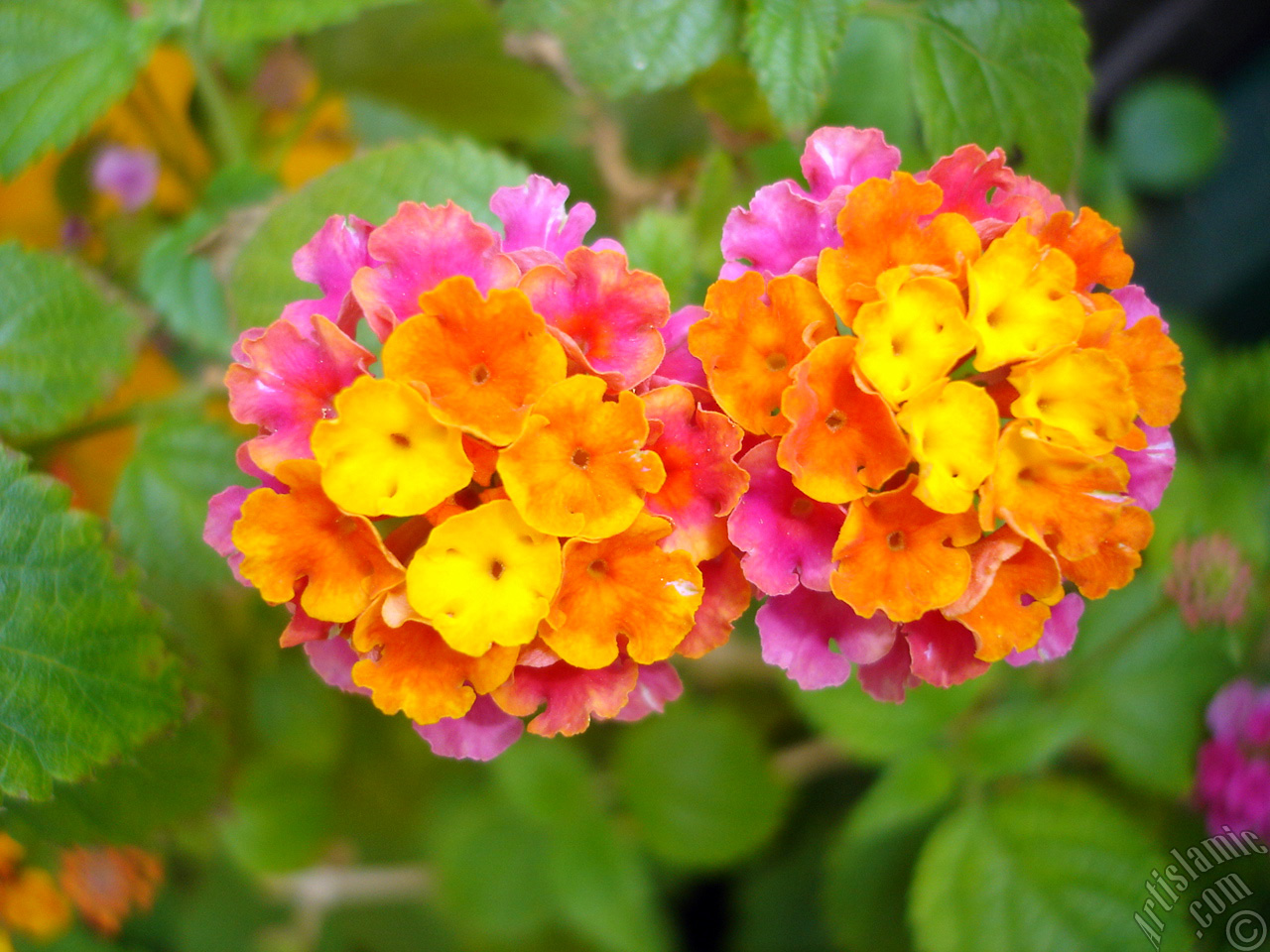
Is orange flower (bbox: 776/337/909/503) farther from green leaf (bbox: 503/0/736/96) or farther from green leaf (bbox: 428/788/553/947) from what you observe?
green leaf (bbox: 428/788/553/947)

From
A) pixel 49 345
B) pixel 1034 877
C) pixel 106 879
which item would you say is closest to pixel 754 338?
pixel 49 345

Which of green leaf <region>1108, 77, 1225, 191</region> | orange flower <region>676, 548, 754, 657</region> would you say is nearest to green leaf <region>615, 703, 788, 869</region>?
orange flower <region>676, 548, 754, 657</region>

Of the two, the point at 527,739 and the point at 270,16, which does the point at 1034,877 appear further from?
the point at 270,16

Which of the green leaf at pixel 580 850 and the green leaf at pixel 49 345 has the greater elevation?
the green leaf at pixel 49 345

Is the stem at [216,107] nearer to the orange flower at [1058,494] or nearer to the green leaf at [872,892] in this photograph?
the orange flower at [1058,494]

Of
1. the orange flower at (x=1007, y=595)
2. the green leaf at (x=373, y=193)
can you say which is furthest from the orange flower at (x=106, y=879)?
the orange flower at (x=1007, y=595)
